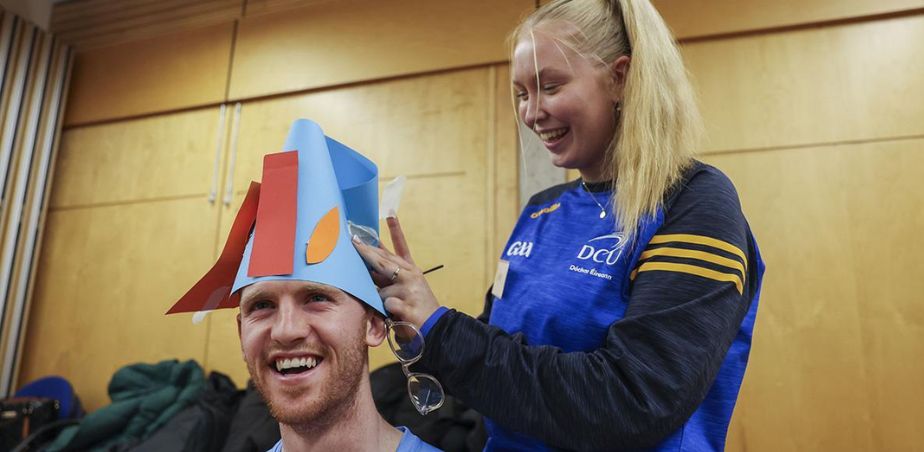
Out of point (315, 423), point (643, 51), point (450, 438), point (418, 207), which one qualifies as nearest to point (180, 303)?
point (315, 423)

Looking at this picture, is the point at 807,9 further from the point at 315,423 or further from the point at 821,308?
the point at 315,423

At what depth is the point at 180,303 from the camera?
1.16 m

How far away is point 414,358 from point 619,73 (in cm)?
58

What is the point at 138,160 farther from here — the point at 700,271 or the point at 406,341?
the point at 700,271

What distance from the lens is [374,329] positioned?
1141 mm

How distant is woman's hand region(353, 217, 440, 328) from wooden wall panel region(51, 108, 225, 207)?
2744 millimetres

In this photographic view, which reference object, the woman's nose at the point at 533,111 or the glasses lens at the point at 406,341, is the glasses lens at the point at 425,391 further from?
the woman's nose at the point at 533,111

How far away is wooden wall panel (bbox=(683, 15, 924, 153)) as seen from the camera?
2473 millimetres

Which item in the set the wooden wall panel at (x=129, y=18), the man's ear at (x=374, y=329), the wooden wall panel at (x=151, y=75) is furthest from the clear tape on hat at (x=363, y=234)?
the wooden wall panel at (x=129, y=18)

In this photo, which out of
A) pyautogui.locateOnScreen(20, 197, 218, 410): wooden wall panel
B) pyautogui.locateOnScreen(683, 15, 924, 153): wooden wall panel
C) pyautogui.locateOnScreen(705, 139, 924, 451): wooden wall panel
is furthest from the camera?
pyautogui.locateOnScreen(20, 197, 218, 410): wooden wall panel

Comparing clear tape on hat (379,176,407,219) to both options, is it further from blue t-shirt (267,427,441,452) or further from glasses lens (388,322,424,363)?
blue t-shirt (267,427,441,452)

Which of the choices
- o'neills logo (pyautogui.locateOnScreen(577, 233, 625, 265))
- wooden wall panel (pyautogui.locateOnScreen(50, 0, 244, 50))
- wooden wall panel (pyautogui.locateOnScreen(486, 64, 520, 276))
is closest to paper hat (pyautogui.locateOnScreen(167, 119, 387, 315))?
o'neills logo (pyautogui.locateOnScreen(577, 233, 625, 265))

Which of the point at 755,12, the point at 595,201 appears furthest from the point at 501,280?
the point at 755,12

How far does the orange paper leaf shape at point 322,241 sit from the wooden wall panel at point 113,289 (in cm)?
252
